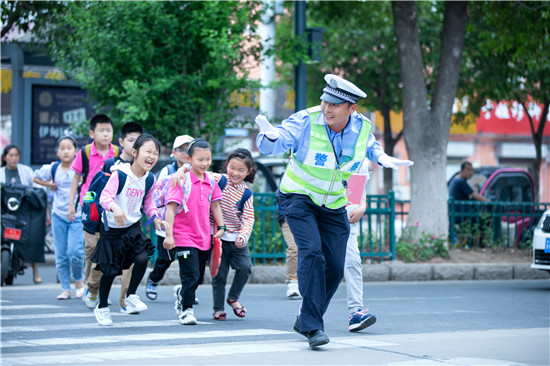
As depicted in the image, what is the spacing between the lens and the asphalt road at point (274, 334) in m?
5.51

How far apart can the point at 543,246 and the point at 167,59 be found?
6311mm

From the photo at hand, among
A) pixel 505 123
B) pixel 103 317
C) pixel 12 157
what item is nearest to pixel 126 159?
pixel 103 317

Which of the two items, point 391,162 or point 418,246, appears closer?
point 391,162

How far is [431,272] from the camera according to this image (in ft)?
45.5

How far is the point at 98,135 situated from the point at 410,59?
725 centimetres

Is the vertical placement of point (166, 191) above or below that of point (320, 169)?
below

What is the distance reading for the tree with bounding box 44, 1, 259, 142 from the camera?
13.1m

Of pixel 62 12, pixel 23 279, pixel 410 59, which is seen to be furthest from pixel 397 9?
pixel 23 279

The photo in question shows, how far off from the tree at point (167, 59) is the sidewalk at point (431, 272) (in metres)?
2.60

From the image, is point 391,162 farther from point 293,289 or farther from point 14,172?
point 14,172

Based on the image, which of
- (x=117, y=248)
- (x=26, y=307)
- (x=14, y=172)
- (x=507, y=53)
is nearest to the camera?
(x=117, y=248)

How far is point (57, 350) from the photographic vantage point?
5934 mm

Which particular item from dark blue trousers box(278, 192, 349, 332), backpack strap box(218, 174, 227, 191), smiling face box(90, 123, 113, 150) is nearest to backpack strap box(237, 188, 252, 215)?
backpack strap box(218, 174, 227, 191)

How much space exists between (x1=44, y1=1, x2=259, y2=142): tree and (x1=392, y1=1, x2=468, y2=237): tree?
266 cm
